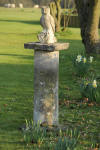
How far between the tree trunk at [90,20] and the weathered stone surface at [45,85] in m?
8.32

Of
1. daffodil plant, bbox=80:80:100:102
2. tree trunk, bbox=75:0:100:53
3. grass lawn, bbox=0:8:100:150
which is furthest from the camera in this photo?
tree trunk, bbox=75:0:100:53

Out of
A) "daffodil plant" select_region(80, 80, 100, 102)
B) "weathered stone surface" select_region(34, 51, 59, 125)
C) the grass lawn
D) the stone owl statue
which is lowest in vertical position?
the grass lawn

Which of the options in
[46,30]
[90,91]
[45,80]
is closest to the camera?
[45,80]

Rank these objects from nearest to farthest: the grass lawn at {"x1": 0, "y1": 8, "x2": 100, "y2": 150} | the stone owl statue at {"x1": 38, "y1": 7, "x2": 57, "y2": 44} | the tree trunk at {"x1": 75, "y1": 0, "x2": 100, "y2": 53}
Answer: the grass lawn at {"x1": 0, "y1": 8, "x2": 100, "y2": 150} → the stone owl statue at {"x1": 38, "y1": 7, "x2": 57, "y2": 44} → the tree trunk at {"x1": 75, "y1": 0, "x2": 100, "y2": 53}

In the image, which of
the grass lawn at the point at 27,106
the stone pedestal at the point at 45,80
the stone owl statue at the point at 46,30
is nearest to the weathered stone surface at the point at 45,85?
the stone pedestal at the point at 45,80

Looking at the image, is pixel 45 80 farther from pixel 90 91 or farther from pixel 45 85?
pixel 90 91

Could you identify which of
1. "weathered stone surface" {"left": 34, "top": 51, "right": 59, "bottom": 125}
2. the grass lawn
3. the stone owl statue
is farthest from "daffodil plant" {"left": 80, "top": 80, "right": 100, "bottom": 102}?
the stone owl statue

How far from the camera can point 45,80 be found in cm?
599

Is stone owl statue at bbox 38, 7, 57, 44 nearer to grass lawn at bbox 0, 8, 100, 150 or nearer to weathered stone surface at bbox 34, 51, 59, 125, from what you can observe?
weathered stone surface at bbox 34, 51, 59, 125

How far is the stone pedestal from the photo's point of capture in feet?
19.6

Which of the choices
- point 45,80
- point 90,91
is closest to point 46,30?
point 45,80

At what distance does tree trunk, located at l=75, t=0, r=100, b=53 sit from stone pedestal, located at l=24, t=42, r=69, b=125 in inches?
321

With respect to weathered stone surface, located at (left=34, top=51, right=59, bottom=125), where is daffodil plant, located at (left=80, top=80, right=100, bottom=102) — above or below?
below

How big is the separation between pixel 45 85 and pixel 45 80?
85 mm
